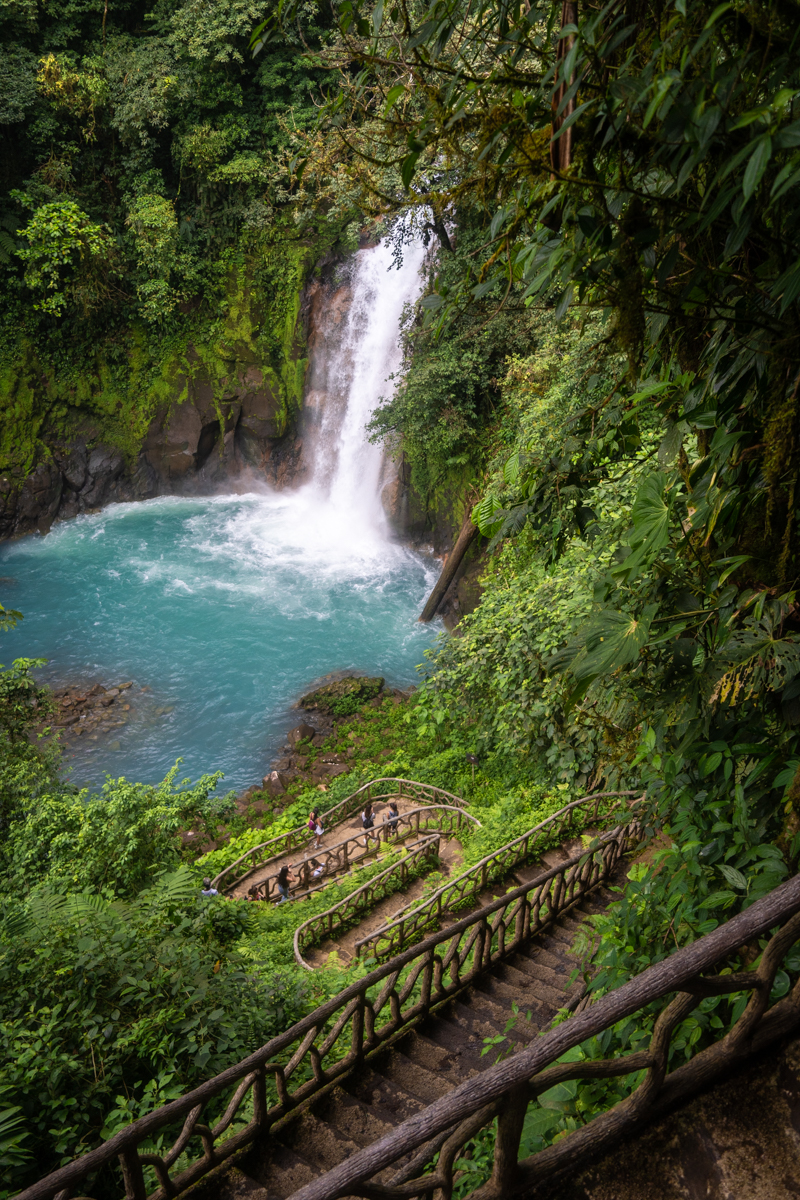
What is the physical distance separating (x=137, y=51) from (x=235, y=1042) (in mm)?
22600

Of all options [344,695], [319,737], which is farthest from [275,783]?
[344,695]

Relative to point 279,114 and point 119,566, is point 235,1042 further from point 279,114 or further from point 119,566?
point 279,114

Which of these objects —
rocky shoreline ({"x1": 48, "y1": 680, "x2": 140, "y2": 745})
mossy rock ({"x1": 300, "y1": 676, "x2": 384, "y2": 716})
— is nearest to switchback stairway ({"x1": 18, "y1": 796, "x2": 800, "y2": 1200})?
→ mossy rock ({"x1": 300, "y1": 676, "x2": 384, "y2": 716})

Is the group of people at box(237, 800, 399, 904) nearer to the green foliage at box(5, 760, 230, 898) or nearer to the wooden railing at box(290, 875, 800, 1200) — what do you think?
the green foliage at box(5, 760, 230, 898)

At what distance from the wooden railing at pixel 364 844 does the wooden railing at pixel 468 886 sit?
5.28ft

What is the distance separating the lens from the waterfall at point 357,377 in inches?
767

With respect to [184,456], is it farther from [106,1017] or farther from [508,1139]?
[508,1139]

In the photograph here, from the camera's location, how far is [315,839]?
11164 mm

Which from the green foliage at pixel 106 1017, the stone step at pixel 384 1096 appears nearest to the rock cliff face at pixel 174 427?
the green foliage at pixel 106 1017

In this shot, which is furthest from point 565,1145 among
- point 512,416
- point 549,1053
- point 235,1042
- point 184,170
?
point 184,170

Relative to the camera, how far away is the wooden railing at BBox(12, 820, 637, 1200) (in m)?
2.83

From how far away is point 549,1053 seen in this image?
2006mm

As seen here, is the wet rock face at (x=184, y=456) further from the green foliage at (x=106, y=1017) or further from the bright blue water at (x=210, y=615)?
the green foliage at (x=106, y=1017)

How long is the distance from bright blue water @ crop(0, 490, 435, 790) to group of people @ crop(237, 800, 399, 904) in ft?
8.65
